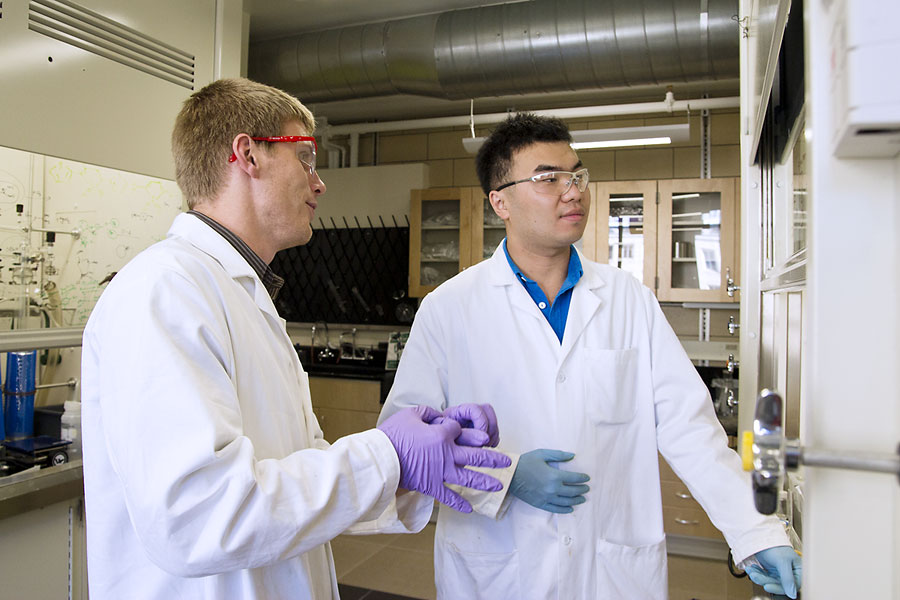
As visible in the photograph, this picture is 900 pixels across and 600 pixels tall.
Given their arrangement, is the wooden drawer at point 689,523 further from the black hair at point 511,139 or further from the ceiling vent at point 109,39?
the ceiling vent at point 109,39

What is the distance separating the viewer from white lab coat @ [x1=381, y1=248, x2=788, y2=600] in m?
1.39

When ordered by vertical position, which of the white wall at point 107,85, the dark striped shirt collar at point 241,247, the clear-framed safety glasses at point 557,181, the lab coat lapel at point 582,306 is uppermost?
the white wall at point 107,85

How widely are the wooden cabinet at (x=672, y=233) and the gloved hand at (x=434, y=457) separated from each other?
314 cm

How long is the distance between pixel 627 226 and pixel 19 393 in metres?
3.37

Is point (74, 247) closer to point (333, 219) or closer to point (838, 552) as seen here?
point (838, 552)

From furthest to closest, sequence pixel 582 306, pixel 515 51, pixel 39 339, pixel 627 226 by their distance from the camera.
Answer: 1. pixel 627 226
2. pixel 515 51
3. pixel 39 339
4. pixel 582 306

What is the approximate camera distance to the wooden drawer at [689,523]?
3488 millimetres

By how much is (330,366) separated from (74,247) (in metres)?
2.47

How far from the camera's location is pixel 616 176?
181 inches

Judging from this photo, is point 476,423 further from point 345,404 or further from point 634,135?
point 345,404

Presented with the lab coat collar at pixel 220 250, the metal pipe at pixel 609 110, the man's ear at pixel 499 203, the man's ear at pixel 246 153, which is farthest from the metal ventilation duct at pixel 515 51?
the lab coat collar at pixel 220 250

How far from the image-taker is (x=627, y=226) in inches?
163

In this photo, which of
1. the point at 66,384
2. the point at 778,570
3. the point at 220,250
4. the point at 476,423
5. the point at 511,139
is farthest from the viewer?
the point at 66,384

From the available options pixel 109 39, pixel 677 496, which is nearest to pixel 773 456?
pixel 109 39
